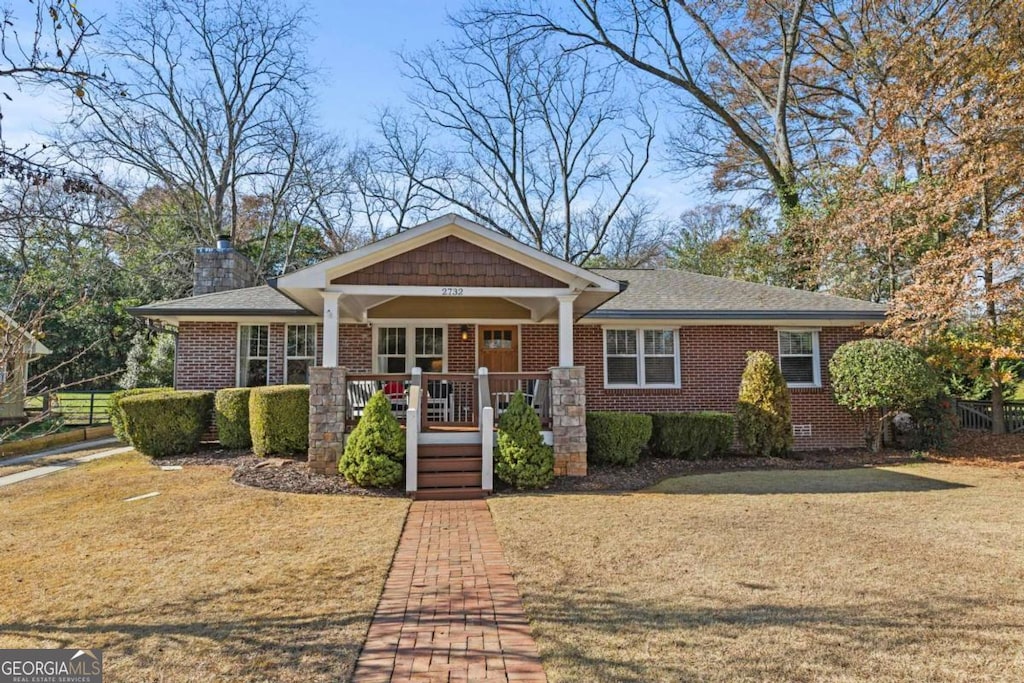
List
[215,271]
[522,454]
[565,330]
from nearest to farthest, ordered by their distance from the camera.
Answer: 1. [522,454]
2. [565,330]
3. [215,271]

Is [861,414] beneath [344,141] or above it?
beneath

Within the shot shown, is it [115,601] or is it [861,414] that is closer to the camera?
[115,601]

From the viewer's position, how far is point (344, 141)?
26578mm

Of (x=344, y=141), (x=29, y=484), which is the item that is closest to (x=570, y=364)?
(x=29, y=484)

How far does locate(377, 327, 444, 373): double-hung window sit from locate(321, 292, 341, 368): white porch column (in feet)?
11.8

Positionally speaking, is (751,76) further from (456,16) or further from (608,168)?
(456,16)

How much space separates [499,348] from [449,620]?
8646 millimetres

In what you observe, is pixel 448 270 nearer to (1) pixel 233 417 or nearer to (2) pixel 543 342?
(2) pixel 543 342

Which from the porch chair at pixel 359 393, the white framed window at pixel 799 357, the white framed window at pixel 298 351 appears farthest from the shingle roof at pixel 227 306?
the white framed window at pixel 799 357

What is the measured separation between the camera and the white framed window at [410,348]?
12.6 meters

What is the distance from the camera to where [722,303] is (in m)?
12.5

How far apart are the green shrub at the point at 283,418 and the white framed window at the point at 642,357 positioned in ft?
19.8

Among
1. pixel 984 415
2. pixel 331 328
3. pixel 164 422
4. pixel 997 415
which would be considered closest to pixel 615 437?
pixel 331 328

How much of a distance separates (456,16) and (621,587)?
2226cm
